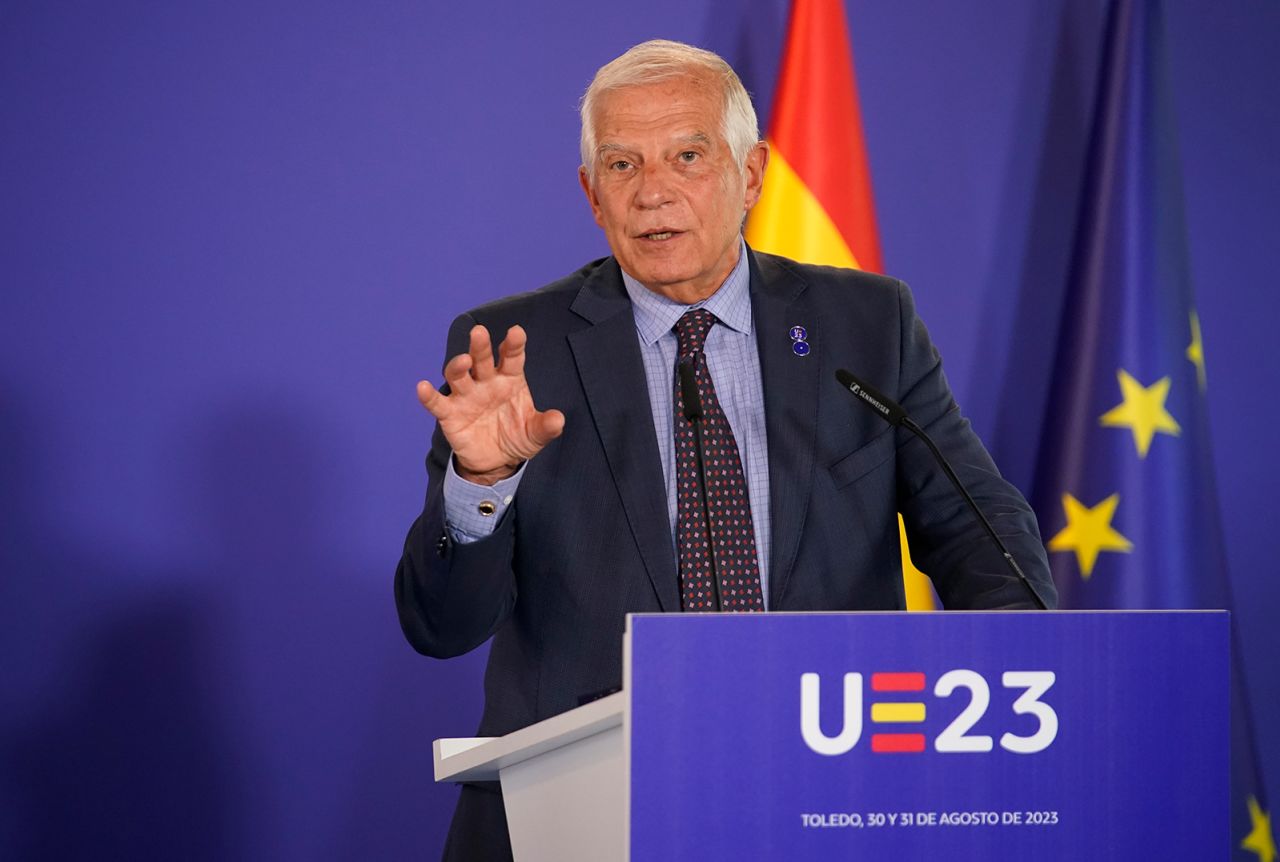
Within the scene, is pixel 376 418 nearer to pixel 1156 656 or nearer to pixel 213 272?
pixel 213 272

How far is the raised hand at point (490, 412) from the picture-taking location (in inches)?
65.8

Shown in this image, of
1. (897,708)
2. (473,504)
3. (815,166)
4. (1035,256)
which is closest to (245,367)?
(815,166)

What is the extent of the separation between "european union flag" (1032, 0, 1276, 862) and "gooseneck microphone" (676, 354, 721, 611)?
1.69 meters

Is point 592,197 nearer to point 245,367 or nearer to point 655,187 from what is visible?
point 655,187

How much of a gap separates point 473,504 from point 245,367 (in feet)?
5.10

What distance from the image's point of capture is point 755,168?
2.33 m

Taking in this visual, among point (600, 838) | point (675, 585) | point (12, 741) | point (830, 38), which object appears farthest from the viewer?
point (830, 38)

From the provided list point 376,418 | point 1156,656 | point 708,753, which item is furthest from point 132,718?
point 1156,656

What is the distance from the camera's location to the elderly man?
5.95 feet

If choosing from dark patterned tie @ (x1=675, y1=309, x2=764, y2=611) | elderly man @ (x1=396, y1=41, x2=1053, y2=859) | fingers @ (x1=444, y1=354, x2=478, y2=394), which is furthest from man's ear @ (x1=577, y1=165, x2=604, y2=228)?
fingers @ (x1=444, y1=354, x2=478, y2=394)

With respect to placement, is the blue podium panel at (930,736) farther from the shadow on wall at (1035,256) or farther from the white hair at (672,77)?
the shadow on wall at (1035,256)

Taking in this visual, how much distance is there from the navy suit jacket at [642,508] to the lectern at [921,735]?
20.4 inches

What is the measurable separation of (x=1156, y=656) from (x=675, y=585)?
750 mm

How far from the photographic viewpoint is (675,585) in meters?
1.89
